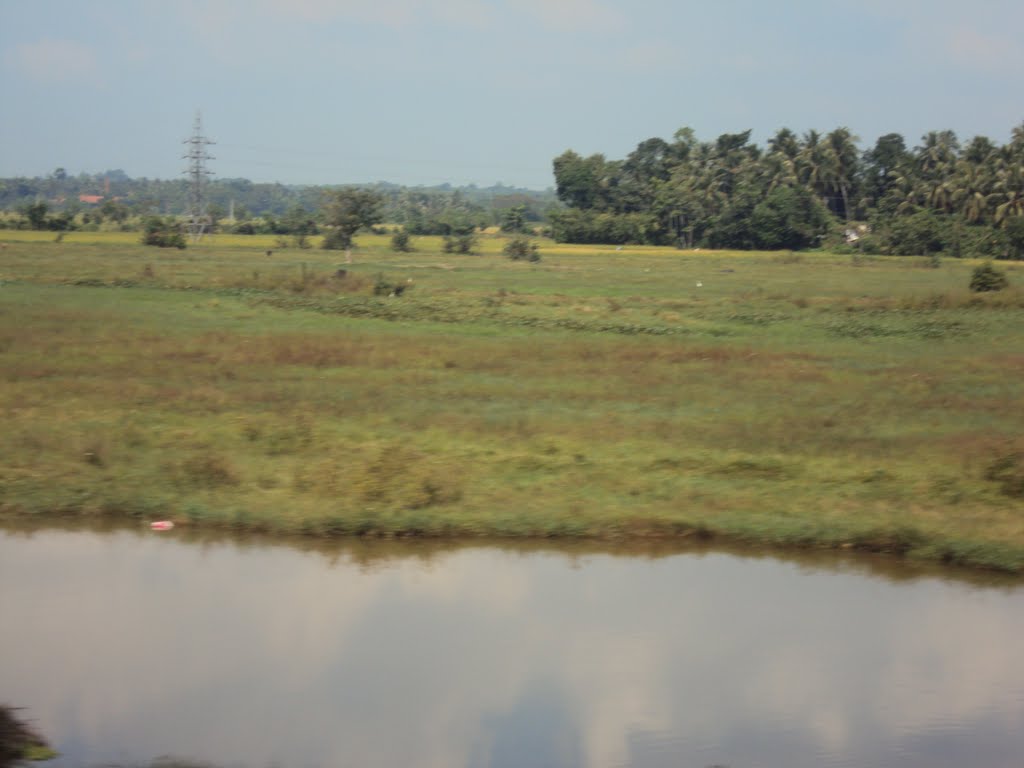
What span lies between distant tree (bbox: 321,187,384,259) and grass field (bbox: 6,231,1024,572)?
25.0 meters

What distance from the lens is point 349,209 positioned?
55.2m

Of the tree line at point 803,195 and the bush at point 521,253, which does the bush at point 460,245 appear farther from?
→ the tree line at point 803,195

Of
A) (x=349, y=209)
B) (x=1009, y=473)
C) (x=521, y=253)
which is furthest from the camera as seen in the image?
(x=521, y=253)

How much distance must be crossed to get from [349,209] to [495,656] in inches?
1939

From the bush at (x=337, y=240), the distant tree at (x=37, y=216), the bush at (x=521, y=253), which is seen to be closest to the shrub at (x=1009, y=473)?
the bush at (x=521, y=253)

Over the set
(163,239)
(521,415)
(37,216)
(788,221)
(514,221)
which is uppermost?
(788,221)

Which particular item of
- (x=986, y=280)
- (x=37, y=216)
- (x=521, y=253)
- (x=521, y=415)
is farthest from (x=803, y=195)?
(x=521, y=415)

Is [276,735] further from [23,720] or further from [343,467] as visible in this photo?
[343,467]

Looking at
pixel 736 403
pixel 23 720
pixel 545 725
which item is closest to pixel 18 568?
pixel 23 720

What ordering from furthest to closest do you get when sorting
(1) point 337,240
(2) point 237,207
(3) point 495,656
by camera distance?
(2) point 237,207 < (1) point 337,240 < (3) point 495,656

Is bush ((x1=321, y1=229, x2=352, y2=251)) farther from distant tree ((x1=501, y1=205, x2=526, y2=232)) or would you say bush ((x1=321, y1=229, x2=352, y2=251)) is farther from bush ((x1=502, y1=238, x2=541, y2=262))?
distant tree ((x1=501, y1=205, x2=526, y2=232))

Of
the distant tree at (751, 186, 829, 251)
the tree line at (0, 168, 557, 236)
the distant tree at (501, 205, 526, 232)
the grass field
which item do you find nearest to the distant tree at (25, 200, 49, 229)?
the tree line at (0, 168, 557, 236)

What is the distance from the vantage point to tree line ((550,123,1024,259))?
6481 centimetres

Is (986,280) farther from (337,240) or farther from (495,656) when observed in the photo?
(337,240)
